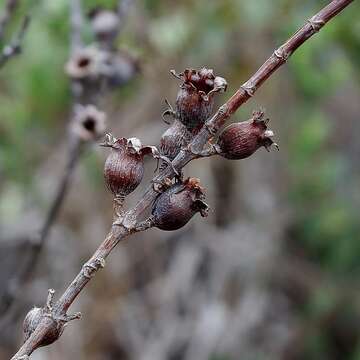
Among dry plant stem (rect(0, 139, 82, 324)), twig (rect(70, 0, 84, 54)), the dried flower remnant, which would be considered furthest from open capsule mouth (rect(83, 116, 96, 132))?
twig (rect(70, 0, 84, 54))

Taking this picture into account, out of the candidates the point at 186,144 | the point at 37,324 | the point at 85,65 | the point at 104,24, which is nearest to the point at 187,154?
the point at 186,144

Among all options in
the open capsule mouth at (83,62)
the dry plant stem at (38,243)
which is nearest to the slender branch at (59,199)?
the dry plant stem at (38,243)

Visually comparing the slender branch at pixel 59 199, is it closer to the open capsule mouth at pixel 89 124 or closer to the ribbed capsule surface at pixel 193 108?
the open capsule mouth at pixel 89 124

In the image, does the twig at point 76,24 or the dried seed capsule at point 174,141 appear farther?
the twig at point 76,24

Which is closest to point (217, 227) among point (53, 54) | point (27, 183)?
point (27, 183)

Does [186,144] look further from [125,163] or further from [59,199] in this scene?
[59,199]

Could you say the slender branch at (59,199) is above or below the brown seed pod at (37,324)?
above

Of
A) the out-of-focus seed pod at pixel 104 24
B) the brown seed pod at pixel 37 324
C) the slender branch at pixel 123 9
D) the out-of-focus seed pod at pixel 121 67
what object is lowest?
the brown seed pod at pixel 37 324

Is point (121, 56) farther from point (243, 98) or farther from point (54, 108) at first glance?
point (243, 98)
